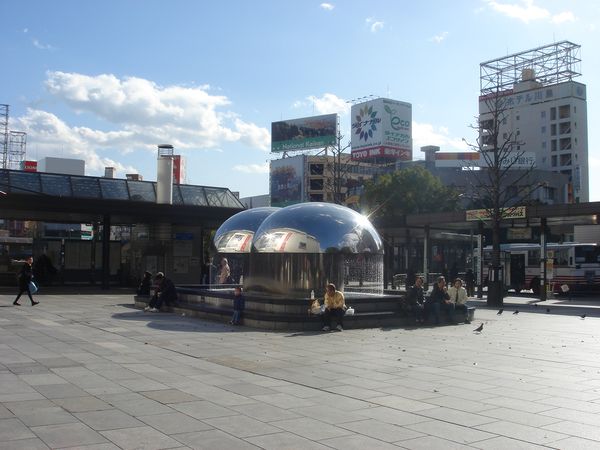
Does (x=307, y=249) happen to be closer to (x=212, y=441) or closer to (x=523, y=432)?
(x=523, y=432)

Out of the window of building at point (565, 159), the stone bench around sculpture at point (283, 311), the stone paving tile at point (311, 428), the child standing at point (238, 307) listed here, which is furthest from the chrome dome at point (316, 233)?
the window of building at point (565, 159)

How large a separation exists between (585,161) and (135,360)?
358 feet

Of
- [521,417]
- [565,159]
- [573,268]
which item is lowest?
[521,417]

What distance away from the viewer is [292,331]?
1617 cm

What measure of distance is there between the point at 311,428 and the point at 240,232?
16.7m

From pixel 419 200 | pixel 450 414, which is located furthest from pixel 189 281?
pixel 419 200

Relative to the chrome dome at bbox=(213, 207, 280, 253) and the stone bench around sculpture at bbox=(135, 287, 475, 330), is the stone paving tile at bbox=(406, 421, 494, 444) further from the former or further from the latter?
the chrome dome at bbox=(213, 207, 280, 253)

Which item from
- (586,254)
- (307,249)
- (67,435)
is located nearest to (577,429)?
(67,435)

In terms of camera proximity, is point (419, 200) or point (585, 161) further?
point (585, 161)

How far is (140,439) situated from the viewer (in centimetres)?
618

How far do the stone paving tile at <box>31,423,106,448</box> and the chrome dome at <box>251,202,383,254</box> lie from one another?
12871mm

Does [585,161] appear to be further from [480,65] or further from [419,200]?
[419,200]

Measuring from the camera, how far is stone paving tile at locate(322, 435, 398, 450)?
6.11 meters

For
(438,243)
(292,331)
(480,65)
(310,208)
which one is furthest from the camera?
(480,65)
